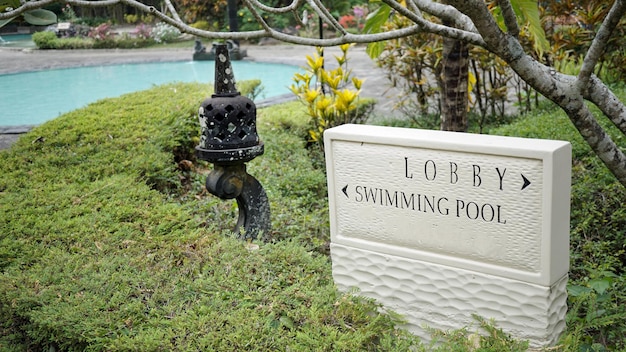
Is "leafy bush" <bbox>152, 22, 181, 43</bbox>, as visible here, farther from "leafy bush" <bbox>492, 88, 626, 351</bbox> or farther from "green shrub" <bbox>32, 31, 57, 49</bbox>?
"leafy bush" <bbox>492, 88, 626, 351</bbox>

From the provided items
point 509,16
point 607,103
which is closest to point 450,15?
point 509,16

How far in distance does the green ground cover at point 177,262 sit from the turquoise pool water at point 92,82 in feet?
18.3

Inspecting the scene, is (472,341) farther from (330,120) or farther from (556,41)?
(556,41)

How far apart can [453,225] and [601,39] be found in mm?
794

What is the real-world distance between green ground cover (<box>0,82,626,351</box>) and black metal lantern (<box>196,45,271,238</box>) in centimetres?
17

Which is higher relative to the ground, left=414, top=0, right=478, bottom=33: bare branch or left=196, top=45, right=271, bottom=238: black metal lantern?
left=414, top=0, right=478, bottom=33: bare branch

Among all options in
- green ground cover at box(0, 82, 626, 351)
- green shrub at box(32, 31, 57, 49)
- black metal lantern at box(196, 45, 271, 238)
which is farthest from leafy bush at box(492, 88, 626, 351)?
green shrub at box(32, 31, 57, 49)

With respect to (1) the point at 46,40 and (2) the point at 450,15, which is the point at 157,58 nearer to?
(1) the point at 46,40

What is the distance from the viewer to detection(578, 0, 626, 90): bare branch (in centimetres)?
218

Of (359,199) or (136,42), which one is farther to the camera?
(136,42)

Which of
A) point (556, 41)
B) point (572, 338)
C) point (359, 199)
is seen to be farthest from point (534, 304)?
point (556, 41)

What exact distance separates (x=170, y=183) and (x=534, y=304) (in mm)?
2450

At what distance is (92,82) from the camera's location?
12.3m

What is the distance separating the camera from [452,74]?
4344 mm
